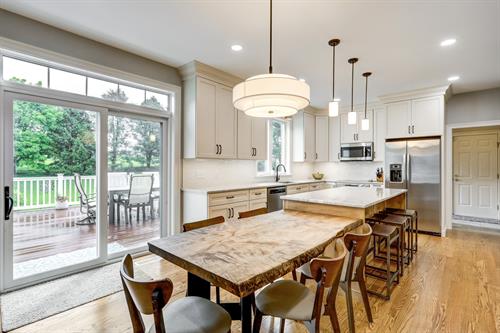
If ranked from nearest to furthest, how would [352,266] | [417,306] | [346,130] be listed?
[352,266], [417,306], [346,130]

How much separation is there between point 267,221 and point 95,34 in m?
2.83

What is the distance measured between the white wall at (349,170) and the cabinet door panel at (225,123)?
11.2ft

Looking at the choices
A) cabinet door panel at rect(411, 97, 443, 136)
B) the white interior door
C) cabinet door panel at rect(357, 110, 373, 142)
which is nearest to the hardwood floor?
cabinet door panel at rect(411, 97, 443, 136)

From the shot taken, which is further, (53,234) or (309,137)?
(309,137)

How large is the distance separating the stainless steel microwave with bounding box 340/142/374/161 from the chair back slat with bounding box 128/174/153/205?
14.5 feet

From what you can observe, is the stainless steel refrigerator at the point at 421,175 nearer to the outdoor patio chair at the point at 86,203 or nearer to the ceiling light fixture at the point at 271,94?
the ceiling light fixture at the point at 271,94

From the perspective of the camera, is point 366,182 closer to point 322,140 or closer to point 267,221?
point 322,140

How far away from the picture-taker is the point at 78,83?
299cm

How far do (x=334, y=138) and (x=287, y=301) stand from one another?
5.40 metres

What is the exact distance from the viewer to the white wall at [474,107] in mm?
4793

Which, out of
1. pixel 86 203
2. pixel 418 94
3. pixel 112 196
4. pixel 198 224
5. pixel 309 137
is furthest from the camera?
pixel 309 137

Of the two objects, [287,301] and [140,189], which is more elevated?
[140,189]

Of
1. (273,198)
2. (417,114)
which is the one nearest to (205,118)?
(273,198)

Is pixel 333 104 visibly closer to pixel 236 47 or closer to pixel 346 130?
pixel 236 47
